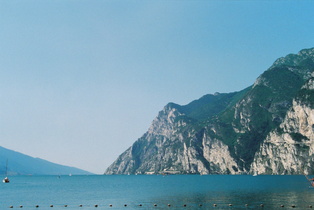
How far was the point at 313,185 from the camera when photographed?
12475 centimetres

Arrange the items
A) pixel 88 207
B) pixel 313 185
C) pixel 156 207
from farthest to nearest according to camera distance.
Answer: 1. pixel 313 185
2. pixel 88 207
3. pixel 156 207

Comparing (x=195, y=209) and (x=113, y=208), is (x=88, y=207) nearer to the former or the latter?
(x=113, y=208)

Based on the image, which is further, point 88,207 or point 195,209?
point 88,207

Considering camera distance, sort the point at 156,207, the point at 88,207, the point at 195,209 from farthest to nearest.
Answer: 1. the point at 88,207
2. the point at 156,207
3. the point at 195,209

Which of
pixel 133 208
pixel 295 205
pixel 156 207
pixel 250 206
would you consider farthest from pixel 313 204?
pixel 133 208

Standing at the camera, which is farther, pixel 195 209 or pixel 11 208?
pixel 11 208

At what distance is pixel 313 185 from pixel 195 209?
70212 millimetres

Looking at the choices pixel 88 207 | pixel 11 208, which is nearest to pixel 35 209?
pixel 11 208

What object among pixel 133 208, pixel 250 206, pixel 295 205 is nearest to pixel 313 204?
pixel 295 205

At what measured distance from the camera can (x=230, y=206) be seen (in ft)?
255

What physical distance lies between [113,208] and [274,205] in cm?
3813

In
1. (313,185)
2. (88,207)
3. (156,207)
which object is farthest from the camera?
(313,185)

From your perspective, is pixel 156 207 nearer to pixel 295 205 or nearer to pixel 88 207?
pixel 88 207

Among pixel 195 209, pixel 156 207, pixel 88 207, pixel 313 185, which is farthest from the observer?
pixel 313 185
